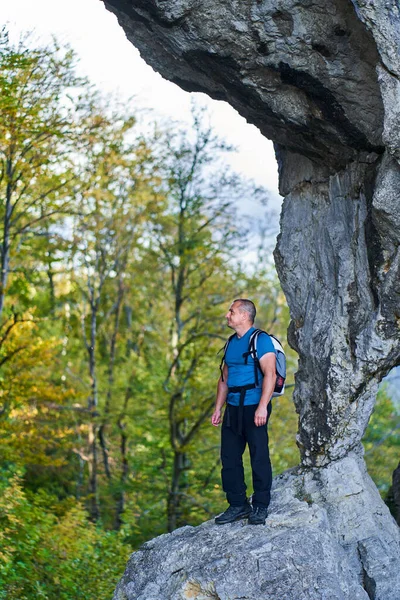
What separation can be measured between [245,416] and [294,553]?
43.3 inches

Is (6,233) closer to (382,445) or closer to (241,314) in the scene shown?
(241,314)

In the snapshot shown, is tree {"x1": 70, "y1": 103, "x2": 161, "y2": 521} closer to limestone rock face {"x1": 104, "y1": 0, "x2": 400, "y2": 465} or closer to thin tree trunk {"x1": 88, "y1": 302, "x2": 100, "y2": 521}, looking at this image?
thin tree trunk {"x1": 88, "y1": 302, "x2": 100, "y2": 521}

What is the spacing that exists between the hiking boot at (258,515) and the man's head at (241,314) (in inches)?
56.9

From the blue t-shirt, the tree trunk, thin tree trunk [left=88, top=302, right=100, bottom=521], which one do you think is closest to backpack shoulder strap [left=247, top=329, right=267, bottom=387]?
the blue t-shirt

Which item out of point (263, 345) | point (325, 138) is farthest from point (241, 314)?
point (325, 138)

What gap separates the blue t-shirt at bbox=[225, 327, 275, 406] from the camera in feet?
19.2

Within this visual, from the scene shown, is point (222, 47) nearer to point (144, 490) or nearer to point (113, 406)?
point (144, 490)

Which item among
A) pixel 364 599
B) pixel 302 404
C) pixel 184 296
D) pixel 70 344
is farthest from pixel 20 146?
pixel 70 344

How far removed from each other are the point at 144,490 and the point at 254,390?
995 centimetres

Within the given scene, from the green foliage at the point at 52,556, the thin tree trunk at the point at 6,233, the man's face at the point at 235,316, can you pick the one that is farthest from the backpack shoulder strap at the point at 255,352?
the thin tree trunk at the point at 6,233

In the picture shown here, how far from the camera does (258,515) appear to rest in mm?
5832

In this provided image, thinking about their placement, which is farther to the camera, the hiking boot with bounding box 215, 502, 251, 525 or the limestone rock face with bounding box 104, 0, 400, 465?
the hiking boot with bounding box 215, 502, 251, 525

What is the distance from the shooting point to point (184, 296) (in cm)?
1636

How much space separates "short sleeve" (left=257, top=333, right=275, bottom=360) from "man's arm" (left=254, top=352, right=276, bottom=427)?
0.03 m
